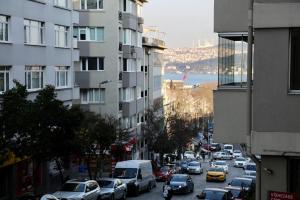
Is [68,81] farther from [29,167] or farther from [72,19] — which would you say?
[29,167]

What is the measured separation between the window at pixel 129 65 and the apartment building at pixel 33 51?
18.6 meters

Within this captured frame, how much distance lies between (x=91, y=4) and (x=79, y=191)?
32.9 meters

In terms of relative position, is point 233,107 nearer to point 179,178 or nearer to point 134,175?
point 134,175

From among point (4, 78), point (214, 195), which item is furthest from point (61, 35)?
point (214, 195)

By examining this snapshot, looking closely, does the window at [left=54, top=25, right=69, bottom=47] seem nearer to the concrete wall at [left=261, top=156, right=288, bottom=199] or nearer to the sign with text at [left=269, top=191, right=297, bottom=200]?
the concrete wall at [left=261, top=156, right=288, bottom=199]

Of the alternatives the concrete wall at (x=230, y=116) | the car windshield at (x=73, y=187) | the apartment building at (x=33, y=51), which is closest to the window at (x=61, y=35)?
the apartment building at (x=33, y=51)

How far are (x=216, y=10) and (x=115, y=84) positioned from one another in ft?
154

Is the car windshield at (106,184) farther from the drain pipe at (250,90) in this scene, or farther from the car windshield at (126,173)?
the drain pipe at (250,90)

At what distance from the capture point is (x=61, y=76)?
43.2m

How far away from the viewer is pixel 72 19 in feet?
145

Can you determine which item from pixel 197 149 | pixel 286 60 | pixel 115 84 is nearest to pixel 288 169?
pixel 286 60

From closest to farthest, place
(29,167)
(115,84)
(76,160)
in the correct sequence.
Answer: (29,167) → (76,160) → (115,84)

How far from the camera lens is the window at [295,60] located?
1195cm

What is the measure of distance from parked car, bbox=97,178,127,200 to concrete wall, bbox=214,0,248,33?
2027 cm
